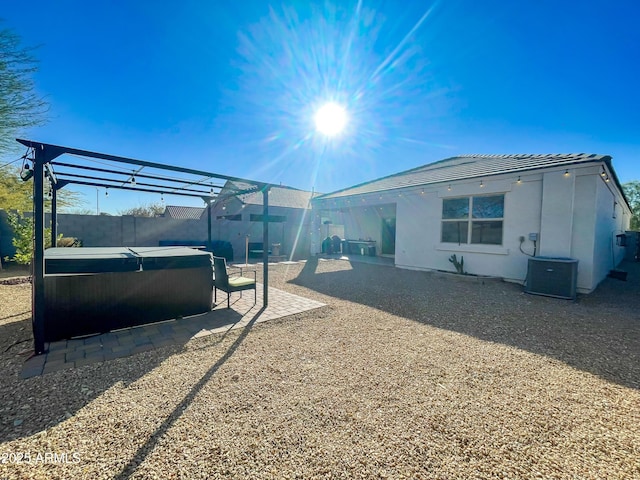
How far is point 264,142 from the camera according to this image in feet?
34.3

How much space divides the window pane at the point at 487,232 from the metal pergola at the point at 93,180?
245 inches

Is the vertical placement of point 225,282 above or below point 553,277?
below

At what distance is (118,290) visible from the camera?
11.9 ft

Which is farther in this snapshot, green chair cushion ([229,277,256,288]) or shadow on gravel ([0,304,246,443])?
green chair cushion ([229,277,256,288])

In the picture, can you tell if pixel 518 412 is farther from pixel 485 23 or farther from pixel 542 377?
pixel 485 23

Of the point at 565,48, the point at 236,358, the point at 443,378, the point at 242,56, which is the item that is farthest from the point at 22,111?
the point at 565,48

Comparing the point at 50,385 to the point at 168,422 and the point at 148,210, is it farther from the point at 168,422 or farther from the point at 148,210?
the point at 148,210

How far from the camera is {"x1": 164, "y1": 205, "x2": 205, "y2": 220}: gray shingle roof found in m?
25.6

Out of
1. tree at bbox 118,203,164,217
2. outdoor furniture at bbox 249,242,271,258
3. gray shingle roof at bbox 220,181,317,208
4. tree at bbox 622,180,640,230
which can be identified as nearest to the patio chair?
outdoor furniture at bbox 249,242,271,258

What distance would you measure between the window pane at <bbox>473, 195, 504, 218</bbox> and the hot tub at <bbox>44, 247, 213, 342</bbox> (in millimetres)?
7514

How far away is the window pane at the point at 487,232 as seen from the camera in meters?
7.26

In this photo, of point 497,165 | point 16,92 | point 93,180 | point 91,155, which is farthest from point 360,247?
point 16,92

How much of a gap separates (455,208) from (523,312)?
4.20 m

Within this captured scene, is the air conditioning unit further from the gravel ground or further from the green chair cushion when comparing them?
the green chair cushion
